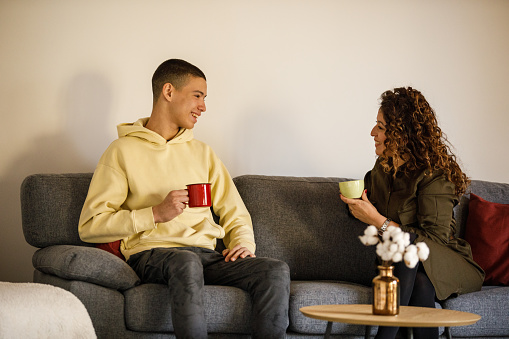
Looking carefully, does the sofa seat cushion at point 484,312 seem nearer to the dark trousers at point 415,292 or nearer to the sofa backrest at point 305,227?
the dark trousers at point 415,292

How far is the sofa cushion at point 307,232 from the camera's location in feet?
9.46

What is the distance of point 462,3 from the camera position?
3.66 m

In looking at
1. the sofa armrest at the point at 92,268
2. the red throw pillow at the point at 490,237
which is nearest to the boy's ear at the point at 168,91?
the sofa armrest at the point at 92,268

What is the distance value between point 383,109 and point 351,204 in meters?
0.45

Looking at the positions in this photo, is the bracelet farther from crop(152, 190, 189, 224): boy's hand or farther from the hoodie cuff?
the hoodie cuff

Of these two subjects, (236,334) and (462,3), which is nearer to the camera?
(236,334)

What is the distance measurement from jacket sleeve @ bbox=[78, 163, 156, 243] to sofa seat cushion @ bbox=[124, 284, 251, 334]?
0.88 feet

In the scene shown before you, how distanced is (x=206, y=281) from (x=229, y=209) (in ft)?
1.33

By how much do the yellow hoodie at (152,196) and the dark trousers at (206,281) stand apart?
0.37 ft

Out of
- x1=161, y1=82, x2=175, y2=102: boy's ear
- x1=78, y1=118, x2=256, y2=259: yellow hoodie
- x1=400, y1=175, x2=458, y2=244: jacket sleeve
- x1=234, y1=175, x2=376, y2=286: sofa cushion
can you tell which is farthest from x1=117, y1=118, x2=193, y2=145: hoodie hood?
x1=400, y1=175, x2=458, y2=244: jacket sleeve

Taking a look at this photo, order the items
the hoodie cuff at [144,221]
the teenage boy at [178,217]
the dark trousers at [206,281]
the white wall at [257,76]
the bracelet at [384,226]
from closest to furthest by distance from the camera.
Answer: the dark trousers at [206,281]
the teenage boy at [178,217]
the hoodie cuff at [144,221]
the bracelet at [384,226]
the white wall at [257,76]

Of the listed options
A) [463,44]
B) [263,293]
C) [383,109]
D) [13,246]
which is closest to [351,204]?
[383,109]

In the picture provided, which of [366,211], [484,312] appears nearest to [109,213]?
[366,211]

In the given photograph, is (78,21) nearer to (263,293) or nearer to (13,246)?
(13,246)
